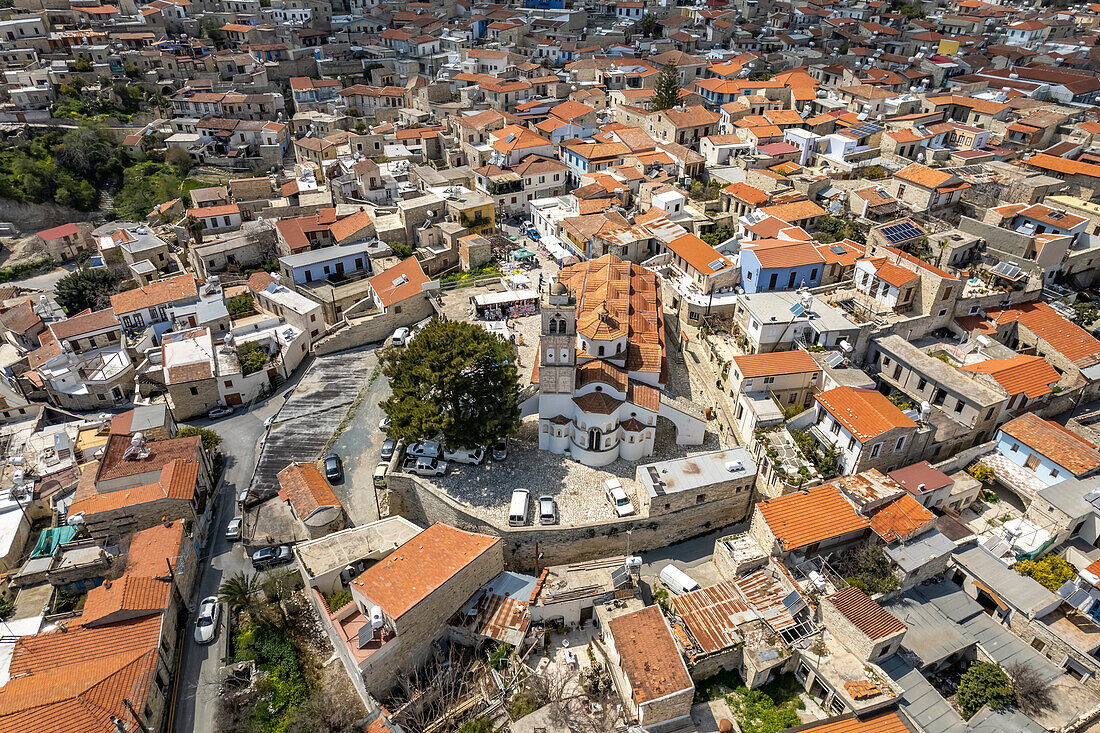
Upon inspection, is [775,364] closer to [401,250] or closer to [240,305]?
[401,250]

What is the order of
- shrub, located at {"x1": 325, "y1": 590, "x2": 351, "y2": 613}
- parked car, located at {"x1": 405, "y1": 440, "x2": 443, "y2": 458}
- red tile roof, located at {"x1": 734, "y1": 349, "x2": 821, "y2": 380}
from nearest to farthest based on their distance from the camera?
shrub, located at {"x1": 325, "y1": 590, "x2": 351, "y2": 613} < parked car, located at {"x1": 405, "y1": 440, "x2": 443, "y2": 458} < red tile roof, located at {"x1": 734, "y1": 349, "x2": 821, "y2": 380}

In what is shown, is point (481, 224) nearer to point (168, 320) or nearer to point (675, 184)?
point (675, 184)

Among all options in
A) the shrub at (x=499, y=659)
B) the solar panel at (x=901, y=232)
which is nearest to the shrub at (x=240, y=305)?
the shrub at (x=499, y=659)

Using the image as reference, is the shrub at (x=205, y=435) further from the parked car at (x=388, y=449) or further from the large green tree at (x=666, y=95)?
the large green tree at (x=666, y=95)

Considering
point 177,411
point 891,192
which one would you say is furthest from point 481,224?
point 891,192

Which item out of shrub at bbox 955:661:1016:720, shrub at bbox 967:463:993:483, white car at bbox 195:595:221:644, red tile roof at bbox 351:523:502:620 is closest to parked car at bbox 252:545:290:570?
white car at bbox 195:595:221:644

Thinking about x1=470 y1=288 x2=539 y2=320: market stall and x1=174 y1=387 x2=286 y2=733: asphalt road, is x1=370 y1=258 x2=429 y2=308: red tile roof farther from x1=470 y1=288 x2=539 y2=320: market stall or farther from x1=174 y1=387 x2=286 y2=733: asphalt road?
x1=174 y1=387 x2=286 y2=733: asphalt road
